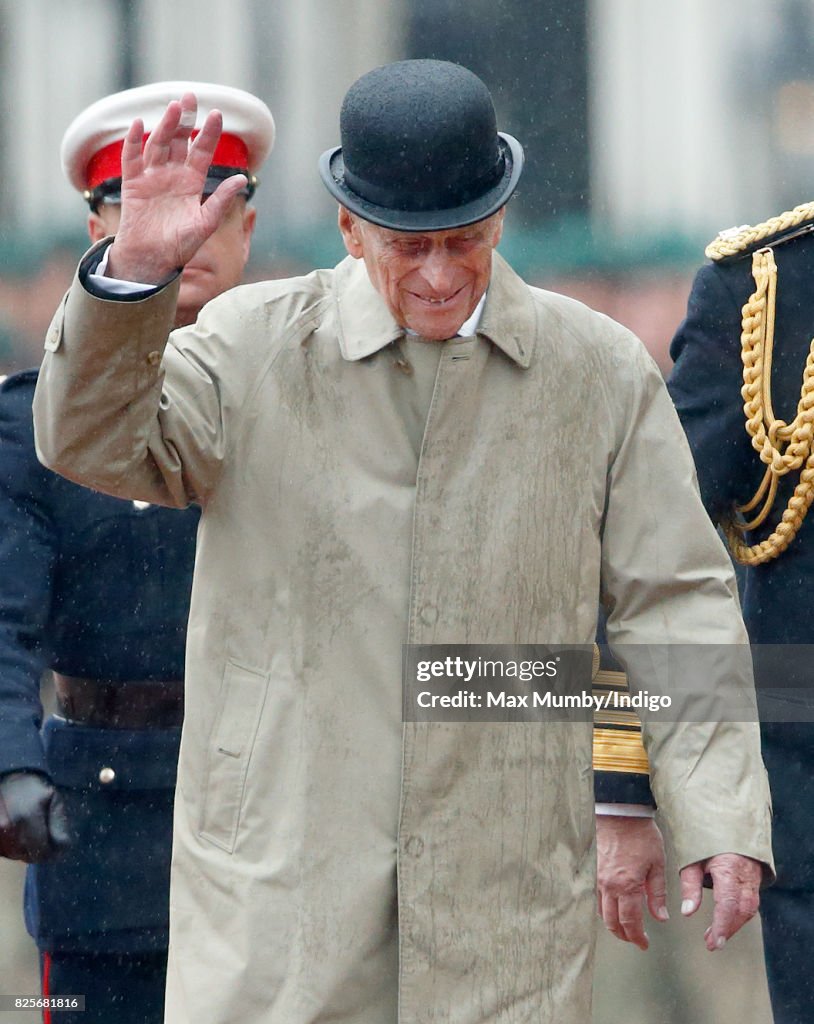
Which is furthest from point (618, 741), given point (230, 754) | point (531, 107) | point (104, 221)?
point (531, 107)

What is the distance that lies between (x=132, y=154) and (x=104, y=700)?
1335 mm

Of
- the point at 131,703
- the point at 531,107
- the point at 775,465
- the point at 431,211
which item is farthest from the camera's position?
the point at 531,107

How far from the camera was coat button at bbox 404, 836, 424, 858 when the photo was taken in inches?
109

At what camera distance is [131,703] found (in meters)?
3.65

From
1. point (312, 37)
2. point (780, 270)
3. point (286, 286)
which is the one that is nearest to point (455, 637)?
point (286, 286)

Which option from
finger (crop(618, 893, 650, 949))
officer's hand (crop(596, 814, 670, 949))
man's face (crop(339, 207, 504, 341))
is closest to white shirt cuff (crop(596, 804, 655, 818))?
officer's hand (crop(596, 814, 670, 949))

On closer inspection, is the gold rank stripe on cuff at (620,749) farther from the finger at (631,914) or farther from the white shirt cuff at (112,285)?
the white shirt cuff at (112,285)

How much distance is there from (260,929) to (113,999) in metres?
0.95

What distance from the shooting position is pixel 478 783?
9.26ft

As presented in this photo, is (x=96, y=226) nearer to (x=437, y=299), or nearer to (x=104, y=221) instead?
(x=104, y=221)

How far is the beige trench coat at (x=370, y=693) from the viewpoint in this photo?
2764mm

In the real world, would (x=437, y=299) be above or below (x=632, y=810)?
above

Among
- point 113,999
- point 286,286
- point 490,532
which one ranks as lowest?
point 113,999

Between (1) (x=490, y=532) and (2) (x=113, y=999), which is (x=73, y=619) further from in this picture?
(1) (x=490, y=532)
